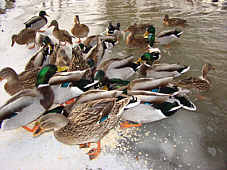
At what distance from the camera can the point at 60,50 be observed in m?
4.45

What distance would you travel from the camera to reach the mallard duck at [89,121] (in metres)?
2.41

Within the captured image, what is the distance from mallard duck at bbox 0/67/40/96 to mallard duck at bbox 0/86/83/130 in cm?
64

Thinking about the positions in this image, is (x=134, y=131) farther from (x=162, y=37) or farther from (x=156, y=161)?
(x=162, y=37)

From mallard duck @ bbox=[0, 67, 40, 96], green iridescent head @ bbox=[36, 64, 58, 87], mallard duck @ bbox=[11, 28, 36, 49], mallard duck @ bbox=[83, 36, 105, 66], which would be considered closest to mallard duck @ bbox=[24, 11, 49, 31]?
mallard duck @ bbox=[11, 28, 36, 49]

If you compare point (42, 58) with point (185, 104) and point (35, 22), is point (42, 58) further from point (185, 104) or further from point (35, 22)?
point (35, 22)

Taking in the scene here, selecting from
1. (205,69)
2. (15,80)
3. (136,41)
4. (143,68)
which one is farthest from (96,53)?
(205,69)

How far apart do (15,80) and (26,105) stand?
1.05 meters

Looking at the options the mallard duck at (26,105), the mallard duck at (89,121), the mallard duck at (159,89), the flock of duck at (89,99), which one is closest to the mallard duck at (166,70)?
the flock of duck at (89,99)

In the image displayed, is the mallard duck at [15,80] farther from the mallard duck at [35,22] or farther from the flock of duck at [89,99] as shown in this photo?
the mallard duck at [35,22]

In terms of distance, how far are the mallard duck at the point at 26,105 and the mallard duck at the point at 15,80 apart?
0.64m

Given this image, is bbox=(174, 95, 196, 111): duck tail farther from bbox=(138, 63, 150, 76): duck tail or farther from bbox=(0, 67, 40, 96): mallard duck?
bbox=(0, 67, 40, 96): mallard duck

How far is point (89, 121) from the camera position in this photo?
241 centimetres

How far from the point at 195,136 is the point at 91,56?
2.83m

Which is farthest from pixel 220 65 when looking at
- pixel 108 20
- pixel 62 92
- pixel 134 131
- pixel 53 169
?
pixel 108 20
